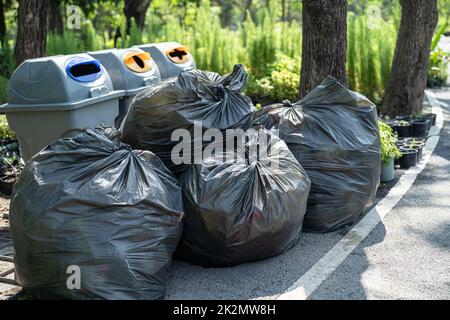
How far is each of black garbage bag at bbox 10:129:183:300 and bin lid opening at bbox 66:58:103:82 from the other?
168 cm

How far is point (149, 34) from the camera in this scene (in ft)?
37.7

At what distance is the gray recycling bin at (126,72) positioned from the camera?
6.04 metres

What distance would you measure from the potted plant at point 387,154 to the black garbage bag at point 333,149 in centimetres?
87

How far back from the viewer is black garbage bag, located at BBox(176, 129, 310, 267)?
393 cm

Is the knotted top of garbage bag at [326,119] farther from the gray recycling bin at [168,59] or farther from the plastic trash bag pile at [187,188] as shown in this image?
the gray recycling bin at [168,59]

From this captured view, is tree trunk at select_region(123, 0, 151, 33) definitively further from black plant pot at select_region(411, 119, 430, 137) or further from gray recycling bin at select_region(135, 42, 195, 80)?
black plant pot at select_region(411, 119, 430, 137)

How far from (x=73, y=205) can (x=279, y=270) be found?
57.5 inches

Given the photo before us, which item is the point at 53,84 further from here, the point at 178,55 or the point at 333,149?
the point at 333,149

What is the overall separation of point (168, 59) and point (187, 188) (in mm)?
3245

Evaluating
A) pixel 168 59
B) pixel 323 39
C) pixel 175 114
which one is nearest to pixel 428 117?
pixel 323 39

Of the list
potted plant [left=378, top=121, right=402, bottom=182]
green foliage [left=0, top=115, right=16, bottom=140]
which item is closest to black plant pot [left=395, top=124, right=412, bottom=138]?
potted plant [left=378, top=121, right=402, bottom=182]

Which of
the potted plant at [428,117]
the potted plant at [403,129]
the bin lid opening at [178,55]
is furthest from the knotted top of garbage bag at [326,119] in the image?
the potted plant at [428,117]
